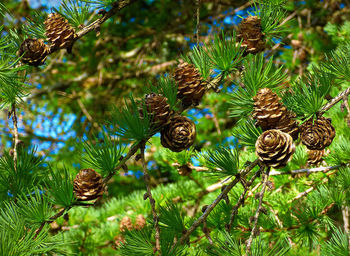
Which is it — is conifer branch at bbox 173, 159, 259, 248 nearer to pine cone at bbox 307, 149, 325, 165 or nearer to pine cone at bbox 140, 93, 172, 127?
pine cone at bbox 140, 93, 172, 127

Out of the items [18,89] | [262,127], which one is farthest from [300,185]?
[18,89]

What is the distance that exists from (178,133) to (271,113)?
0.15 meters

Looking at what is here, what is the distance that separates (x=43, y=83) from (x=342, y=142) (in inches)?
88.2

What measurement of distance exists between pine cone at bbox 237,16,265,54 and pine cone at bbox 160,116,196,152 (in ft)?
0.73

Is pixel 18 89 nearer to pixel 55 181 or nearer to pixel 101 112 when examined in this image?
pixel 55 181

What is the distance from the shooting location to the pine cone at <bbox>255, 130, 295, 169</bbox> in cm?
54

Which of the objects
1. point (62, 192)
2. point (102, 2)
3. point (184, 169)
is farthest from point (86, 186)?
point (184, 169)

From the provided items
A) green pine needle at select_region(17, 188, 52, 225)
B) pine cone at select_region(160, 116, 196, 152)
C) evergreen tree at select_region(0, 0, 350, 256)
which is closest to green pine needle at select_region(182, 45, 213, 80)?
evergreen tree at select_region(0, 0, 350, 256)

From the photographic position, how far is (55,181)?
23.4 inches

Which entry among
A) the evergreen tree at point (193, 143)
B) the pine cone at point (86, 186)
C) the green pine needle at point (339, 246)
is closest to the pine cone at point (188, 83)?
the evergreen tree at point (193, 143)

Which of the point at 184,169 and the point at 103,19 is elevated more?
the point at 103,19

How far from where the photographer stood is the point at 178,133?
2.01ft

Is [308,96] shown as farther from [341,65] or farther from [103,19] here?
[103,19]

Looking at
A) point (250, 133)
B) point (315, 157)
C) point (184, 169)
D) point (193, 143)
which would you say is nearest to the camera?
point (250, 133)
